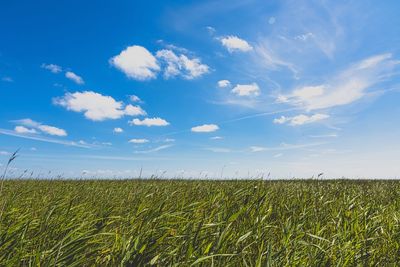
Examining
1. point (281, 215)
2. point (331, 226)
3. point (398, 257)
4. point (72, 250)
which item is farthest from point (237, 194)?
point (72, 250)

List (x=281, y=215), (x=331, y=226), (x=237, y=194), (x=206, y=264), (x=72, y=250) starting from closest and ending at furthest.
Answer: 1. (x=206, y=264)
2. (x=72, y=250)
3. (x=331, y=226)
4. (x=237, y=194)
5. (x=281, y=215)

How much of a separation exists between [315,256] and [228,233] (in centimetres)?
81

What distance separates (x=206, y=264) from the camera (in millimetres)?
2607

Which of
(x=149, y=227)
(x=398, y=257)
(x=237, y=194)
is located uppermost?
(x=237, y=194)

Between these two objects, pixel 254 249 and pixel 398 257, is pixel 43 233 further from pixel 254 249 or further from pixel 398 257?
pixel 398 257

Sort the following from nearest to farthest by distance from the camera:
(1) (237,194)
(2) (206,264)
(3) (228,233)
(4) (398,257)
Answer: (2) (206,264) < (3) (228,233) < (4) (398,257) < (1) (237,194)

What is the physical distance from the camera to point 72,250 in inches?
110

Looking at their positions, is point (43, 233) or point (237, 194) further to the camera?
point (237, 194)

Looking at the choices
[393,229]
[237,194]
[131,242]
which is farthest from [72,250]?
[393,229]

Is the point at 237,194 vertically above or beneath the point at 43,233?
above

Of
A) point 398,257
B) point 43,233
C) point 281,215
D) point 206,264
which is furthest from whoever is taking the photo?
point 281,215

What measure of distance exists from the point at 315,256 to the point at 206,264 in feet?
3.39

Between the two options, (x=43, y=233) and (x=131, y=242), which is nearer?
(x=131, y=242)

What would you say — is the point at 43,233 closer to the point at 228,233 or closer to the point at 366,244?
the point at 228,233
